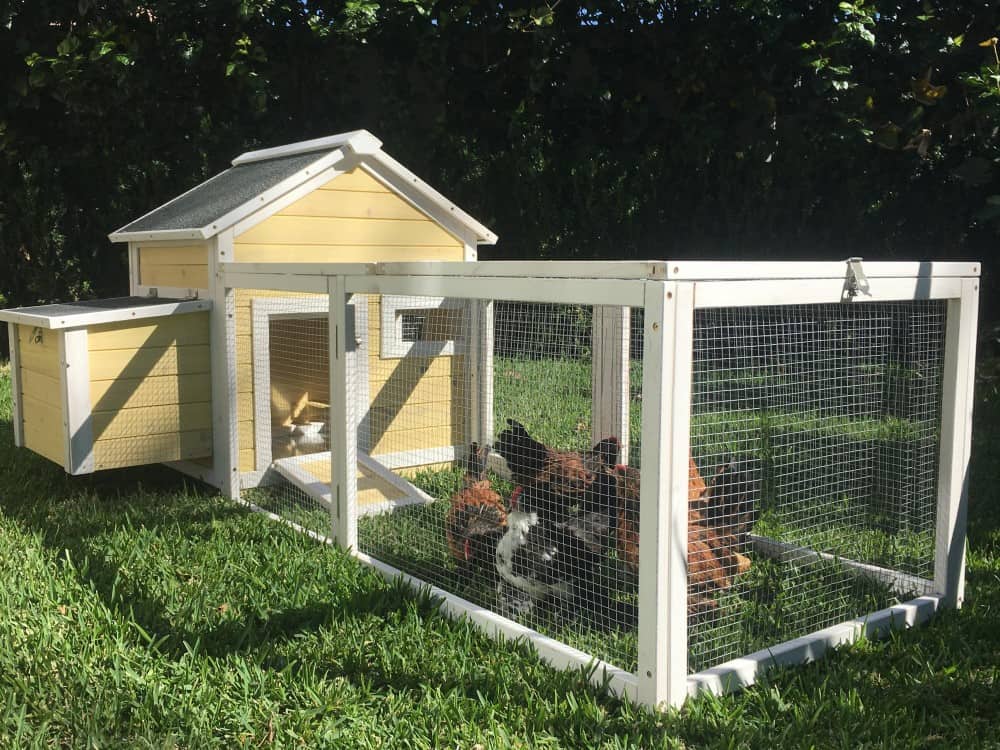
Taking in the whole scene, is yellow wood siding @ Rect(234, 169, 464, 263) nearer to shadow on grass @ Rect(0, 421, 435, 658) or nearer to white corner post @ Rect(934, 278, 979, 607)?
shadow on grass @ Rect(0, 421, 435, 658)

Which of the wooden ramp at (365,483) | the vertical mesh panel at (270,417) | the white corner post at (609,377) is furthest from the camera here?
the vertical mesh panel at (270,417)

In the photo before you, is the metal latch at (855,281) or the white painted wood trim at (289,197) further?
the white painted wood trim at (289,197)

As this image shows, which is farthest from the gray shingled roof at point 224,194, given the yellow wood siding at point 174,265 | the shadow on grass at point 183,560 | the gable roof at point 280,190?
the shadow on grass at point 183,560

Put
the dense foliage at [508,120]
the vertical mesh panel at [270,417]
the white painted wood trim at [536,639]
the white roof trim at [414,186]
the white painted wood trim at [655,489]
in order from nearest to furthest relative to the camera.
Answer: the white painted wood trim at [655,489] < the white painted wood trim at [536,639] < the vertical mesh panel at [270,417] < the white roof trim at [414,186] < the dense foliage at [508,120]

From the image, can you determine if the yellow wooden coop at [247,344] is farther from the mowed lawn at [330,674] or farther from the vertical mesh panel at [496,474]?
the mowed lawn at [330,674]

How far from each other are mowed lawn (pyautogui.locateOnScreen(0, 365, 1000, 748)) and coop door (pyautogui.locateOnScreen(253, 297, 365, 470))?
91cm

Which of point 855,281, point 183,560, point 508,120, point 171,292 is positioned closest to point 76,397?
point 171,292

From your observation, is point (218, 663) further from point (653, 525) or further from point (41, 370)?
point (41, 370)

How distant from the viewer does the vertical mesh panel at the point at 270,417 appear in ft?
12.5

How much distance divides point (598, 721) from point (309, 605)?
0.96 meters

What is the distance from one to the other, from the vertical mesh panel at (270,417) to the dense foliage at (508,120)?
3581 mm

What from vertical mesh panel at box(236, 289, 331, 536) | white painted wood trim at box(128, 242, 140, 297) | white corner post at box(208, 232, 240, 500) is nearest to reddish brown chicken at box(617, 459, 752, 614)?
vertical mesh panel at box(236, 289, 331, 536)

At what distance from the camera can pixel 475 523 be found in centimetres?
293

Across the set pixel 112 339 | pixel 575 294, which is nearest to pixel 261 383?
pixel 112 339
